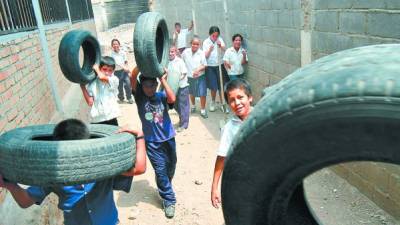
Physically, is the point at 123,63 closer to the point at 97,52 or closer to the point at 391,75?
the point at 97,52

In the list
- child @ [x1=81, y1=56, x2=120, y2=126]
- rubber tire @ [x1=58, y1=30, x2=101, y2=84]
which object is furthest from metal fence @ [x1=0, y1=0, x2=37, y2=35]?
child @ [x1=81, y1=56, x2=120, y2=126]

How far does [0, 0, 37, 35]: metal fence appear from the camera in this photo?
4020 millimetres

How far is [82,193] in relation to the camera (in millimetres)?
2398

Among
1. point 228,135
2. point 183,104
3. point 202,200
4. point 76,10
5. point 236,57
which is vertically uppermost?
point 76,10

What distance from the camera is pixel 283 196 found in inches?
49.6

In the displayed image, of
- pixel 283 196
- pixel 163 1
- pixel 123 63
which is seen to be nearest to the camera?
pixel 283 196

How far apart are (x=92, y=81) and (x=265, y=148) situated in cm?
389

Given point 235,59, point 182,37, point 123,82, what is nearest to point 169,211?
point 235,59

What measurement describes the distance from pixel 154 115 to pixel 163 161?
54 centimetres

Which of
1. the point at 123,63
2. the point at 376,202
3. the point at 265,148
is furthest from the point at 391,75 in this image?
the point at 123,63

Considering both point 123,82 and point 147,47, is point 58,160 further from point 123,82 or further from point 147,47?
point 123,82

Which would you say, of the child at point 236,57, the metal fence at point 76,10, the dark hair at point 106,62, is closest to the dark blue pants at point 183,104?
the child at point 236,57

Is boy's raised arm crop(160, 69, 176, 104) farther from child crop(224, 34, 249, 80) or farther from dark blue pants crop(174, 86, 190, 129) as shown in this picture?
child crop(224, 34, 249, 80)

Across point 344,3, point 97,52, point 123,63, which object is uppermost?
point 344,3
